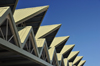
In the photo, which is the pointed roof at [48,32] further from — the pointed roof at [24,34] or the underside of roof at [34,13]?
the pointed roof at [24,34]

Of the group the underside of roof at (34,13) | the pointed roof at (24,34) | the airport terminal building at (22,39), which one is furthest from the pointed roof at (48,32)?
the pointed roof at (24,34)

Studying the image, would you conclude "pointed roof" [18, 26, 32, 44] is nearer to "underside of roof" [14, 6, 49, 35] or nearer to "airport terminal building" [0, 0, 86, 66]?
"airport terminal building" [0, 0, 86, 66]

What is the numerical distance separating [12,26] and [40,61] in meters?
7.58

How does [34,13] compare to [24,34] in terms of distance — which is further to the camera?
[34,13]

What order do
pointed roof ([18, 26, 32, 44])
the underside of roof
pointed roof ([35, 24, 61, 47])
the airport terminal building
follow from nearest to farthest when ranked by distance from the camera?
the airport terminal building, pointed roof ([18, 26, 32, 44]), the underside of roof, pointed roof ([35, 24, 61, 47])

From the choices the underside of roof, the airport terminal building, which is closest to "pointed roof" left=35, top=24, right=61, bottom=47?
the airport terminal building

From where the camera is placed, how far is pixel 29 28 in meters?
16.6

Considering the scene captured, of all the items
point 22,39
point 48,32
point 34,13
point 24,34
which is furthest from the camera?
point 48,32

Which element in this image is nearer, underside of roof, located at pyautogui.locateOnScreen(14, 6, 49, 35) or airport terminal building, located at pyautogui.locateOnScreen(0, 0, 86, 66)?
airport terminal building, located at pyautogui.locateOnScreen(0, 0, 86, 66)

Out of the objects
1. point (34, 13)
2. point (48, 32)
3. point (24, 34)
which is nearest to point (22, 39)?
point (24, 34)

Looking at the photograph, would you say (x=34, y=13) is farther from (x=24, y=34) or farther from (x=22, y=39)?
(x=22, y=39)

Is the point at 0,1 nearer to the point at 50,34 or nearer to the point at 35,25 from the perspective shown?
the point at 35,25

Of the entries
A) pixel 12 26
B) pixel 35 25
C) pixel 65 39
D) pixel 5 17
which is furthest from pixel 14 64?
pixel 65 39

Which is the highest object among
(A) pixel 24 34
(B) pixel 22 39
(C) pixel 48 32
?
(C) pixel 48 32
